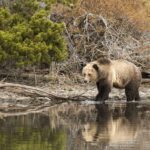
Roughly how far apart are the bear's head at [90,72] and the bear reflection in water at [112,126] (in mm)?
1276

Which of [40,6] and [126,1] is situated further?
[126,1]

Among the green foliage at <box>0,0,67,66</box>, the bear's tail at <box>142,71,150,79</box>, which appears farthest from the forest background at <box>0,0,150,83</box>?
the bear's tail at <box>142,71,150,79</box>

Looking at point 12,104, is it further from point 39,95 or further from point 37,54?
point 37,54

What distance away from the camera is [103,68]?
798 inches

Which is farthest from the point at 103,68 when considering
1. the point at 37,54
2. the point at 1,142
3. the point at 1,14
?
the point at 1,142

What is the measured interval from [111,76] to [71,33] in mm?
4610

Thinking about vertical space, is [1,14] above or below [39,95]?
above

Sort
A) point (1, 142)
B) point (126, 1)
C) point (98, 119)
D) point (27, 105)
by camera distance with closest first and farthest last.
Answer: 1. point (1, 142)
2. point (98, 119)
3. point (27, 105)
4. point (126, 1)

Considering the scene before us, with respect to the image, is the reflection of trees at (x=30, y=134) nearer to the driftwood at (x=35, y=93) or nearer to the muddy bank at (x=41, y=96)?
the muddy bank at (x=41, y=96)

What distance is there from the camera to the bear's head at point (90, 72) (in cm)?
2006

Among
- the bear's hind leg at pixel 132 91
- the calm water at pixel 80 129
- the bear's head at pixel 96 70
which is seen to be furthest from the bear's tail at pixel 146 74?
the calm water at pixel 80 129

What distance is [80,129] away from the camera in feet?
47.6

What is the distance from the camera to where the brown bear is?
794 inches

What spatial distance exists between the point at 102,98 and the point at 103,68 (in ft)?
3.04
